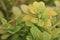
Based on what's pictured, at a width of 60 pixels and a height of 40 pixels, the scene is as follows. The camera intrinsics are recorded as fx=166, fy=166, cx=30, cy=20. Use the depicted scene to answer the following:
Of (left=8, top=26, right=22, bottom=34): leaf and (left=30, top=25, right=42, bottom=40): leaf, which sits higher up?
(left=30, top=25, right=42, bottom=40): leaf

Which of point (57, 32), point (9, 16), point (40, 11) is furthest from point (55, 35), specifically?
point (9, 16)

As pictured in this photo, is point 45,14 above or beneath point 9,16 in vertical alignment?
above

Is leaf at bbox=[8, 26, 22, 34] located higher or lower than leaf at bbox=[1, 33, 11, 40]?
higher

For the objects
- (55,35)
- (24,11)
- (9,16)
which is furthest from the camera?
(9,16)

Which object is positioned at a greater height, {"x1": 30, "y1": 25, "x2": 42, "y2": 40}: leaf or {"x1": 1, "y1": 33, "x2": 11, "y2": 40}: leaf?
{"x1": 30, "y1": 25, "x2": 42, "y2": 40}: leaf

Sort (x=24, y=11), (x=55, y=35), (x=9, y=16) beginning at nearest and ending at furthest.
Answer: (x=55, y=35)
(x=24, y=11)
(x=9, y=16)

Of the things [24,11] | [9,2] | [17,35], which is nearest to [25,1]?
[9,2]

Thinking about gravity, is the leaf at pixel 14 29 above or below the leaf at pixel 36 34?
below

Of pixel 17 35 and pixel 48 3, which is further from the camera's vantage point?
pixel 48 3

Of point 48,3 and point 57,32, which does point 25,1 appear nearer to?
point 48,3

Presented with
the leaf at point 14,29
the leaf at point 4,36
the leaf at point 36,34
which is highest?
the leaf at point 36,34

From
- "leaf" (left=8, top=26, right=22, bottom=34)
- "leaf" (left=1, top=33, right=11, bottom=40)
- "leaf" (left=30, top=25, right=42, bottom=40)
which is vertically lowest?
"leaf" (left=1, top=33, right=11, bottom=40)
